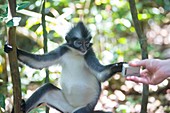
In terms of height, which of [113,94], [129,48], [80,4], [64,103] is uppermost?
[80,4]

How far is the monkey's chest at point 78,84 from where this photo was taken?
3.79 meters

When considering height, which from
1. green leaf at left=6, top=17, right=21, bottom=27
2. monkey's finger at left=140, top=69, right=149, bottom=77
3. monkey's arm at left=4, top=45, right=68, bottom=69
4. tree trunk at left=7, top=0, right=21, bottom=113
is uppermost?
green leaf at left=6, top=17, right=21, bottom=27

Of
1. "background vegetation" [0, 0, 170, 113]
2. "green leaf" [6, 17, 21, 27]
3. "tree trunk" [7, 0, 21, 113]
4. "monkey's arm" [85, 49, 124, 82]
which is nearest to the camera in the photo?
"green leaf" [6, 17, 21, 27]

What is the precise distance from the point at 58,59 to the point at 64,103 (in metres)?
0.38

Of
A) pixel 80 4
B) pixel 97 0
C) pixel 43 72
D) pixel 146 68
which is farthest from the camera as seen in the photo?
pixel 80 4

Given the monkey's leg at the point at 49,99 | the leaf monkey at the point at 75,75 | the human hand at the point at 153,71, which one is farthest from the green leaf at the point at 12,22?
the leaf monkey at the point at 75,75

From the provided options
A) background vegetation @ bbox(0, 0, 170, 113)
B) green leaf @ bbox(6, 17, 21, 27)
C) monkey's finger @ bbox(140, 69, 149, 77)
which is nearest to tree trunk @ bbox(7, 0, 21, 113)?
green leaf @ bbox(6, 17, 21, 27)

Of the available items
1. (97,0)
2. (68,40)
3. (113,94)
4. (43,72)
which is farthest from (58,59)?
(113,94)

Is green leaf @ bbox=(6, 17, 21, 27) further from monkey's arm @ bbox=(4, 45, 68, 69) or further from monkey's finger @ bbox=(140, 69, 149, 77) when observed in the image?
monkey's arm @ bbox=(4, 45, 68, 69)

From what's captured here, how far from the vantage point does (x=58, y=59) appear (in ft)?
12.4

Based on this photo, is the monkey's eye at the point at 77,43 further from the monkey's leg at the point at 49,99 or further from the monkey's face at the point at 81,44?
the monkey's leg at the point at 49,99

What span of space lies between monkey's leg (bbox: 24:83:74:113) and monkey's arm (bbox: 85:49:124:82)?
360 mm

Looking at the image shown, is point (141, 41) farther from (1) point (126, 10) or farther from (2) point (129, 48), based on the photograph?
(2) point (129, 48)

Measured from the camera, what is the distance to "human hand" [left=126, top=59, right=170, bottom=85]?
277cm
